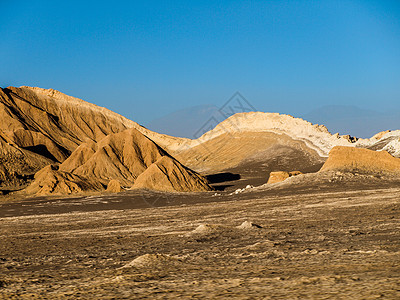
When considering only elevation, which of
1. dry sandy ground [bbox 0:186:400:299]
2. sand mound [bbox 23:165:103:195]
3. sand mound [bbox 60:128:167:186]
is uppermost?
sand mound [bbox 60:128:167:186]

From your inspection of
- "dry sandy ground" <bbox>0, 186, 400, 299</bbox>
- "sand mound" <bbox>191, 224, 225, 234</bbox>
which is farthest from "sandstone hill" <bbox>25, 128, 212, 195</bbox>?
"sand mound" <bbox>191, 224, 225, 234</bbox>

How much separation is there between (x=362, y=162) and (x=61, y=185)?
29.7 metres

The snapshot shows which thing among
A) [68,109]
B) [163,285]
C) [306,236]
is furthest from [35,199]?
[68,109]

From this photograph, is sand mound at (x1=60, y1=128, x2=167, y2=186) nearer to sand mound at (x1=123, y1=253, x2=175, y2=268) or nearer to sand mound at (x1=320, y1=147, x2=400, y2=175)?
sand mound at (x1=320, y1=147, x2=400, y2=175)

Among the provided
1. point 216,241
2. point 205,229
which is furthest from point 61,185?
point 216,241

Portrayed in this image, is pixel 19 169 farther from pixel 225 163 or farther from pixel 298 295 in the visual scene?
pixel 298 295

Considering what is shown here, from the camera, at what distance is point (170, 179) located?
4941cm

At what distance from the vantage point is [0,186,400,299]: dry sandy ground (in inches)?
306

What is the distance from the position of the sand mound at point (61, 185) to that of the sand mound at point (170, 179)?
5.78 metres

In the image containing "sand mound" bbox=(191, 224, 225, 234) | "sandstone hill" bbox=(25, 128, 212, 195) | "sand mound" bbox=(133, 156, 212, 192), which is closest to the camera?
"sand mound" bbox=(191, 224, 225, 234)

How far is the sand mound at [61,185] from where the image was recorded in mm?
50250

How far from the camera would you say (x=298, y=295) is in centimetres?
700

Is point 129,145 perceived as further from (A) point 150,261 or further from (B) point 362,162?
(A) point 150,261

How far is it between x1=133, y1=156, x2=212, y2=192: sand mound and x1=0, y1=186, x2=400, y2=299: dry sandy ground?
27.1 metres
